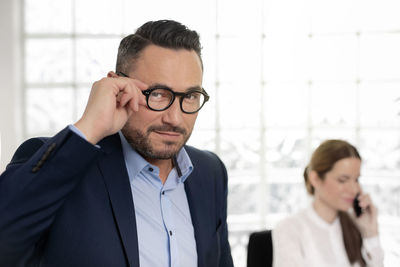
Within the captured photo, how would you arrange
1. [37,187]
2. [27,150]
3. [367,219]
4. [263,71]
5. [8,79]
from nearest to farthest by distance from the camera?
1. [37,187]
2. [27,150]
3. [367,219]
4. [8,79]
5. [263,71]

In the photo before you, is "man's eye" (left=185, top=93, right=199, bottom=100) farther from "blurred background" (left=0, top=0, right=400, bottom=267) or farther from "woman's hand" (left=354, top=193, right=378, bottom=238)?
"blurred background" (left=0, top=0, right=400, bottom=267)

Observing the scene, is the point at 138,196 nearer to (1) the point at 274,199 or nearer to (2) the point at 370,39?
(1) the point at 274,199

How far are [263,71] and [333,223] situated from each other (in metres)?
2.61

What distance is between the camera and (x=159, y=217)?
3.34 feet

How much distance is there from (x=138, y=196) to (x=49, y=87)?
2931 millimetres

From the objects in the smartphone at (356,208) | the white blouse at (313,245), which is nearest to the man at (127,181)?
the white blouse at (313,245)

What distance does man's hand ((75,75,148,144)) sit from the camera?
0.81 meters

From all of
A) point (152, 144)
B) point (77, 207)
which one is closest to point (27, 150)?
point (77, 207)

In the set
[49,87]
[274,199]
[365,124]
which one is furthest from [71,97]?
[365,124]

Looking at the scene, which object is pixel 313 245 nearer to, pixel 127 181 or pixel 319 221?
pixel 319 221

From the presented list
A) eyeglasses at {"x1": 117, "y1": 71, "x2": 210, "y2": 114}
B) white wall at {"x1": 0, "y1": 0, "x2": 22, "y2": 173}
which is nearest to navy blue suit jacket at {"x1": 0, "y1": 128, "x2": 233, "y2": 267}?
eyeglasses at {"x1": 117, "y1": 71, "x2": 210, "y2": 114}

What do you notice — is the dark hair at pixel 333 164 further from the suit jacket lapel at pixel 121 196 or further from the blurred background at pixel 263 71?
the blurred background at pixel 263 71

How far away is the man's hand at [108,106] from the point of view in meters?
0.81

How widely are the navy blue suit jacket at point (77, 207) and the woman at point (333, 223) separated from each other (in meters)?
0.23
